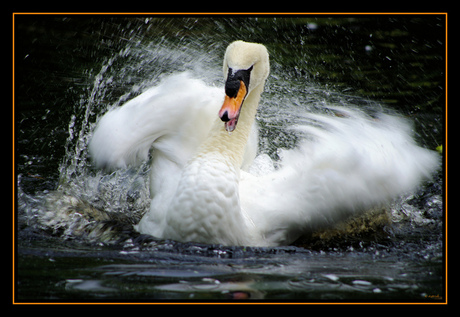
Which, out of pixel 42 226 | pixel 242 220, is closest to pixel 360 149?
pixel 242 220

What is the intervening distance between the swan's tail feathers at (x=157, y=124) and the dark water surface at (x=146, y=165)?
1.81 feet

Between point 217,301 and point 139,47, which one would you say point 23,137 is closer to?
point 139,47

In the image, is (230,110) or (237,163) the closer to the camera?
(230,110)

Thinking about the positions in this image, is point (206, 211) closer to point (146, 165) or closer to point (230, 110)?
point (230, 110)

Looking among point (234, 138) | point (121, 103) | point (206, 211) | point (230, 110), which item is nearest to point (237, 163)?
point (234, 138)

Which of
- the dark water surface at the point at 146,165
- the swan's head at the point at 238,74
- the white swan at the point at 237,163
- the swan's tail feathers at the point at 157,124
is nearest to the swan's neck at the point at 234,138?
the white swan at the point at 237,163

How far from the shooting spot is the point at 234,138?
452 centimetres

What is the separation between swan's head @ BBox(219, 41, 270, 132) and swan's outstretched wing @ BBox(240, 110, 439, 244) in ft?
1.96

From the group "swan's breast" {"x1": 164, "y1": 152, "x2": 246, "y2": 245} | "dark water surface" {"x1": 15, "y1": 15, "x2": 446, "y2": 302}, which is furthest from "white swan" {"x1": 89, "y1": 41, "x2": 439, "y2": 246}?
"dark water surface" {"x1": 15, "y1": 15, "x2": 446, "y2": 302}

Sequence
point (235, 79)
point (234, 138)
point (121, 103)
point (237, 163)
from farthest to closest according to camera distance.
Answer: point (121, 103) < point (234, 138) < point (237, 163) < point (235, 79)

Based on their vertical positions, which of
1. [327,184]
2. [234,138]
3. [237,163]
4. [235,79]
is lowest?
[327,184]

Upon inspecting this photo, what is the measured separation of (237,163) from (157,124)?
734 millimetres

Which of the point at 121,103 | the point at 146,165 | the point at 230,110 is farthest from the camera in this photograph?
the point at 121,103

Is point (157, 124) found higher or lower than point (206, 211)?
higher
